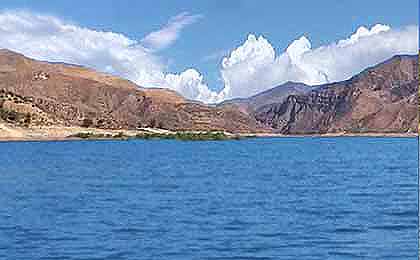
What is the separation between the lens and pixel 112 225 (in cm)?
3369

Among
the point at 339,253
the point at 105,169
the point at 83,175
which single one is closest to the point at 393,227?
Result: the point at 339,253

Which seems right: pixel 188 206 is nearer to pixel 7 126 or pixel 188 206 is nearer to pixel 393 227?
pixel 393 227

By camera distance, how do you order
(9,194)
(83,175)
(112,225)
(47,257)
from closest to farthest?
1. (47,257)
2. (112,225)
3. (9,194)
4. (83,175)

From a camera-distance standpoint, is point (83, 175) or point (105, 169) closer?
point (83, 175)

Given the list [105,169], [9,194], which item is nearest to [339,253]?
[9,194]

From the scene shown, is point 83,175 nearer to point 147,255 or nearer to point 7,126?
point 147,255

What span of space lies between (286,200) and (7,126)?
493ft

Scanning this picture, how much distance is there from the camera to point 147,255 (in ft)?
87.7

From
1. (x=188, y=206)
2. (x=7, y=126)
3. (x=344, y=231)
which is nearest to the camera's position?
(x=344, y=231)

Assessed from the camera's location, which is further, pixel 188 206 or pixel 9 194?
pixel 9 194

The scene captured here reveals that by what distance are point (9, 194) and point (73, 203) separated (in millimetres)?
7861

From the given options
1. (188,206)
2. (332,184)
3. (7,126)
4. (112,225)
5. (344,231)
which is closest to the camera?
(344,231)

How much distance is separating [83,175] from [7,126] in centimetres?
12299

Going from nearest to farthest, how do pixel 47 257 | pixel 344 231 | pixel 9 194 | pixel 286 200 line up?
pixel 47 257 < pixel 344 231 < pixel 286 200 < pixel 9 194
